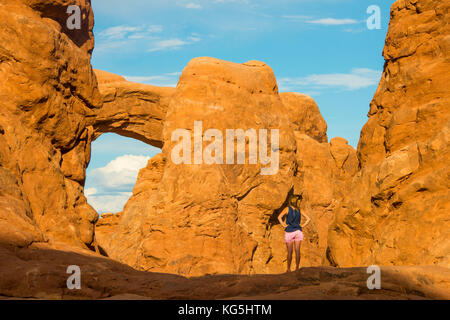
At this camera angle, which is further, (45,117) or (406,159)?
(45,117)

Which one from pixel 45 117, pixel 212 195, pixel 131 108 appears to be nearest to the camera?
pixel 45 117

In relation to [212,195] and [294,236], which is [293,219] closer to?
[294,236]

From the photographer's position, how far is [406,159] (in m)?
10.3

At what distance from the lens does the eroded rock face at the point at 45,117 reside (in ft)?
33.6

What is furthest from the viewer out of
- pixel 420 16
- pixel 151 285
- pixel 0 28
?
pixel 420 16

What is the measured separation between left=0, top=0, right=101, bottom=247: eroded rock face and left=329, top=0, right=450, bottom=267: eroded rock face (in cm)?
637

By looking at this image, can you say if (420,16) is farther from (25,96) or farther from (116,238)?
(116,238)

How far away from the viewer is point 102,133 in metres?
25.9

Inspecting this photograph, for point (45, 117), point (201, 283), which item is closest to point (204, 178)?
point (45, 117)

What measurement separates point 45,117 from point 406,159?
799 cm

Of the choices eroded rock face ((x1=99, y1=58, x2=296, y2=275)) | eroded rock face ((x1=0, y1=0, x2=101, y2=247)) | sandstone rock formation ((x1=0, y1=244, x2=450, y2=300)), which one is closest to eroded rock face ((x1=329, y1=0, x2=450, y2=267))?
sandstone rock formation ((x1=0, y1=244, x2=450, y2=300))
